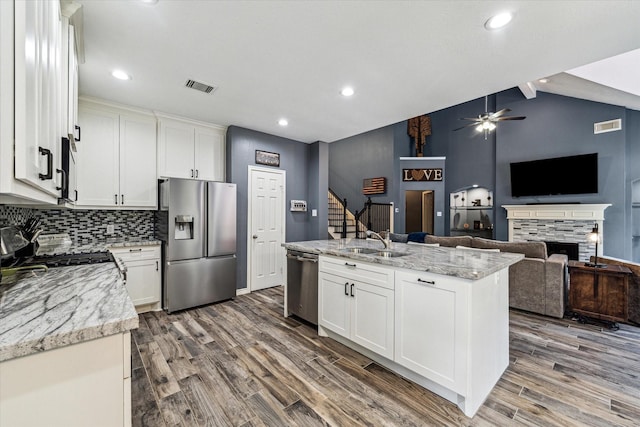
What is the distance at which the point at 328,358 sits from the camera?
2486mm

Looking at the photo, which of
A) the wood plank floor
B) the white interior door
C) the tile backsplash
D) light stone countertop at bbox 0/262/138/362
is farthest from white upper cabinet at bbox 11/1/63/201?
the white interior door

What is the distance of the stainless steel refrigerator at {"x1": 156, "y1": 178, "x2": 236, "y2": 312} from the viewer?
3.55 metres

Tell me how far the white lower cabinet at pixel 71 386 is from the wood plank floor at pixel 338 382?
1.03m

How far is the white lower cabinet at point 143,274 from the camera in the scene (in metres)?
3.42

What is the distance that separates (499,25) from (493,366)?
2506 millimetres

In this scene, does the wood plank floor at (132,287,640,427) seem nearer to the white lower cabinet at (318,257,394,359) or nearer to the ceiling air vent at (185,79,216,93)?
the white lower cabinet at (318,257,394,359)

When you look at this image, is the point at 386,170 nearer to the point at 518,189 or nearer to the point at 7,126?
the point at 518,189

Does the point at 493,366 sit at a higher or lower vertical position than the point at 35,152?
lower

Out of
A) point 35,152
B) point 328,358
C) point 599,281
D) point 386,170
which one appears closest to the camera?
point 35,152

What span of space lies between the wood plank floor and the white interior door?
60.0 inches

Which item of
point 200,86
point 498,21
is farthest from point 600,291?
point 200,86

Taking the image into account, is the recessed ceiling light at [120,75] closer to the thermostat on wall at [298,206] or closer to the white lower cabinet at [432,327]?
the thermostat on wall at [298,206]

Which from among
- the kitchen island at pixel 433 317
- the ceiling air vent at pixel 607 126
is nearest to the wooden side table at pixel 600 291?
the kitchen island at pixel 433 317

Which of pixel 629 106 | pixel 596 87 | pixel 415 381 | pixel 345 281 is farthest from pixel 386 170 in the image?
pixel 415 381
